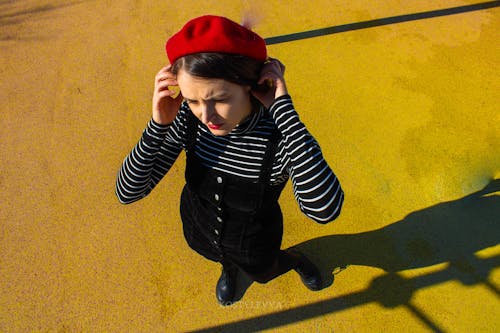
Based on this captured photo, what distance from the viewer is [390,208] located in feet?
10.2

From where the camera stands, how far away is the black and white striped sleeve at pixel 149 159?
68.1 inches

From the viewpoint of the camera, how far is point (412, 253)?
289 cm

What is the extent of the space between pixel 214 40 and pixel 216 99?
226 mm

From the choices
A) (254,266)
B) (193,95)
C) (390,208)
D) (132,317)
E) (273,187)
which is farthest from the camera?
(390,208)

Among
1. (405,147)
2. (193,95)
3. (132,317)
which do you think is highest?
(193,95)

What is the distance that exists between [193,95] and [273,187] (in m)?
0.60

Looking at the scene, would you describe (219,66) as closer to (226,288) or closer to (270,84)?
(270,84)

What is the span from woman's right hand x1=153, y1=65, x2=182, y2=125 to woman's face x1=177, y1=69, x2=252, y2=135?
0.10m

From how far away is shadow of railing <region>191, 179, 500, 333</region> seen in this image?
2697mm

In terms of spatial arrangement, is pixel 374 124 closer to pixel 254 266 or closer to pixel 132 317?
pixel 254 266

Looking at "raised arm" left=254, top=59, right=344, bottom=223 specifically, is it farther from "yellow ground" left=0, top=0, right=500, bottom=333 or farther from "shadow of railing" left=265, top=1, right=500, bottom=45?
"shadow of railing" left=265, top=1, right=500, bottom=45

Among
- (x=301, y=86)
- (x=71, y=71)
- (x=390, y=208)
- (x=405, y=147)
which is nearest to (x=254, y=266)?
(x=390, y=208)

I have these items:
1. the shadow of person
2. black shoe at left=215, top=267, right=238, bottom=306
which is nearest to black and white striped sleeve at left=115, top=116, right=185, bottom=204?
black shoe at left=215, top=267, right=238, bottom=306

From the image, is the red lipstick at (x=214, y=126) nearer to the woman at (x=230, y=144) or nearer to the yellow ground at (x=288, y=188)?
the woman at (x=230, y=144)
